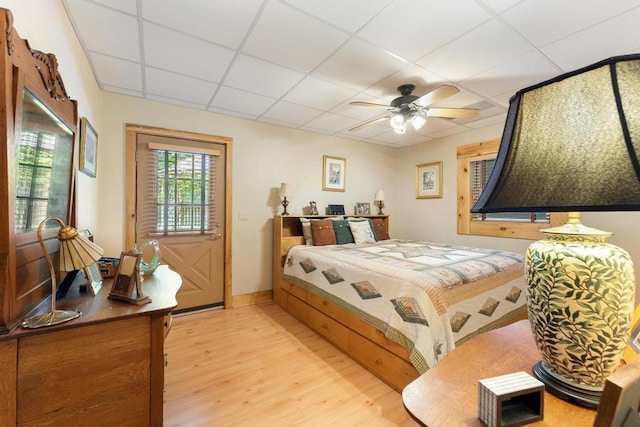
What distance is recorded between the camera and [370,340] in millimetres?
2088

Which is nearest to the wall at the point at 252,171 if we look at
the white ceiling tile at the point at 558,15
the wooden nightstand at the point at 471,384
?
the white ceiling tile at the point at 558,15

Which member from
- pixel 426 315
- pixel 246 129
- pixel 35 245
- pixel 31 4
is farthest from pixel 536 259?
pixel 246 129

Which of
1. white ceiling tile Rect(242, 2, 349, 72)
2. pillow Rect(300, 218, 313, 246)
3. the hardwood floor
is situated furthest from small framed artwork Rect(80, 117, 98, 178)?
pillow Rect(300, 218, 313, 246)

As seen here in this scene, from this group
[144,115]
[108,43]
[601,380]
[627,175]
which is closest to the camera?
[627,175]

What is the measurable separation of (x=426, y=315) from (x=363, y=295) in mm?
561

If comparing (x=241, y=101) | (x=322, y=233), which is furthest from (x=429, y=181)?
(x=241, y=101)

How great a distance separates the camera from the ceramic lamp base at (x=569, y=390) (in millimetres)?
607

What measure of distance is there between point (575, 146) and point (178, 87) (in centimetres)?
308

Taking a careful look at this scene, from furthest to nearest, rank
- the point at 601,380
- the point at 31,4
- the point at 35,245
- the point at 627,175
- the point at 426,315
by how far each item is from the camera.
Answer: the point at 426,315
the point at 31,4
the point at 35,245
the point at 601,380
the point at 627,175

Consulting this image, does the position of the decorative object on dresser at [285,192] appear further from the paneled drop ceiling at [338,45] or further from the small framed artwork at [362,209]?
the small framed artwork at [362,209]

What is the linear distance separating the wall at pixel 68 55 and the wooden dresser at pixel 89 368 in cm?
122

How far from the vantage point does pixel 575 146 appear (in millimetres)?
594

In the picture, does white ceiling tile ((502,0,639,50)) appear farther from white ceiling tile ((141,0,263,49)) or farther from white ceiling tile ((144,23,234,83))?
white ceiling tile ((144,23,234,83))

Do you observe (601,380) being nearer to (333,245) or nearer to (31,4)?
(31,4)
